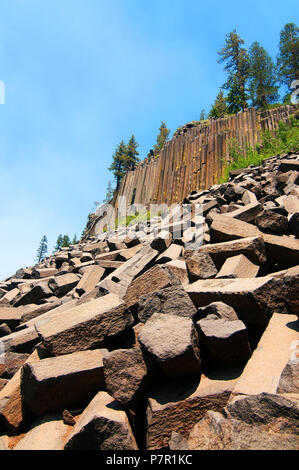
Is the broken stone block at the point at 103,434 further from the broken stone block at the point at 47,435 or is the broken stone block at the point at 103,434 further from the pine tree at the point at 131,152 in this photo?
the pine tree at the point at 131,152

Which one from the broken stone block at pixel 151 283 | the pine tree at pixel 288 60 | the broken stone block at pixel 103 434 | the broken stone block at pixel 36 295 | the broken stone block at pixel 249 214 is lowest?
the broken stone block at pixel 103 434

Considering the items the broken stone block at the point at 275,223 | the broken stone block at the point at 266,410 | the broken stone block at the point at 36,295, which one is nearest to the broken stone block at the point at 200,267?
the broken stone block at the point at 275,223

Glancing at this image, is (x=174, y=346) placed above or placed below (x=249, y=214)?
below

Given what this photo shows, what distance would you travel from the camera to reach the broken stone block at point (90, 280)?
388cm

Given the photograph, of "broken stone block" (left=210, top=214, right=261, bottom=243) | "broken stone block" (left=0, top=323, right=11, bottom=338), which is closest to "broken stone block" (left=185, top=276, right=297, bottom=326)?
"broken stone block" (left=210, top=214, right=261, bottom=243)

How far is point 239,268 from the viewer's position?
242 centimetres

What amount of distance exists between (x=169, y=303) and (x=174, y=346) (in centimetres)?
45

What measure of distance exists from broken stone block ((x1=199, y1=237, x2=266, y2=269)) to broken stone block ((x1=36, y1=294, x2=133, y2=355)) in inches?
50.0

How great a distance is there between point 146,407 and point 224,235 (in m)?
2.10

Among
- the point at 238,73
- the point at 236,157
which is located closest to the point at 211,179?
the point at 236,157

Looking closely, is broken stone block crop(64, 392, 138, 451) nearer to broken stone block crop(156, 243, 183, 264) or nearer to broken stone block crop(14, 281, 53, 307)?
broken stone block crop(156, 243, 183, 264)

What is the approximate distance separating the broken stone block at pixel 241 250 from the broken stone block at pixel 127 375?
151 centimetres

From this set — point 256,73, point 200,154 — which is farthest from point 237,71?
point 200,154

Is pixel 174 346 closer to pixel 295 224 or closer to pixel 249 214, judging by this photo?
pixel 295 224
